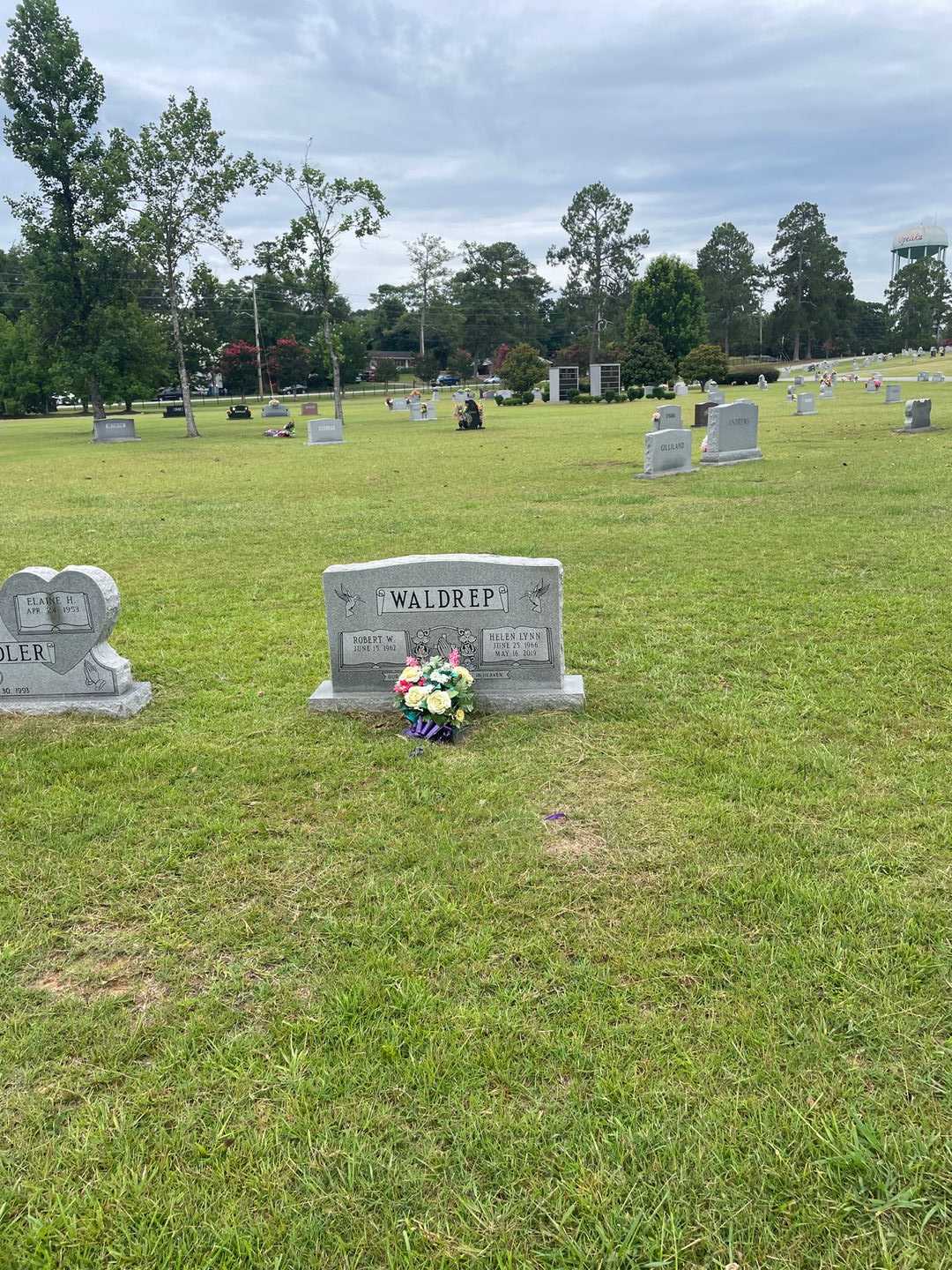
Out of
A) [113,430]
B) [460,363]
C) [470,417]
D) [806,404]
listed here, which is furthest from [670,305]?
[113,430]

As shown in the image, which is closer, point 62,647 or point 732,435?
point 62,647

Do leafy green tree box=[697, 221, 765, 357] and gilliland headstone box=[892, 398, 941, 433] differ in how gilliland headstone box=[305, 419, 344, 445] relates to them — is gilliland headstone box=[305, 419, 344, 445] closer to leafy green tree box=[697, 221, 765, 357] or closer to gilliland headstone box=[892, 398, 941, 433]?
gilliland headstone box=[892, 398, 941, 433]

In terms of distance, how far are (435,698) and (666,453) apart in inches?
485

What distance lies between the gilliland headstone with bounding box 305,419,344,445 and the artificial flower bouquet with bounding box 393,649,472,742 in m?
24.6

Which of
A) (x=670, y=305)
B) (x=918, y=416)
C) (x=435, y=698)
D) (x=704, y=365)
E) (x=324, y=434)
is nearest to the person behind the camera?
(x=435, y=698)

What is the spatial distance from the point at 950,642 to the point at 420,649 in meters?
3.65

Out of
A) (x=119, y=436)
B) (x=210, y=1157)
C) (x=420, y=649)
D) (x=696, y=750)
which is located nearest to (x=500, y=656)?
(x=420, y=649)

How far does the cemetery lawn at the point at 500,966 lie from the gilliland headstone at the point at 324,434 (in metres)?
22.8

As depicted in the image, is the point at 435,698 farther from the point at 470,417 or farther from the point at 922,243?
the point at 922,243

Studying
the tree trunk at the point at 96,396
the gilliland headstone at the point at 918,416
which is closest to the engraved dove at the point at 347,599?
the gilliland headstone at the point at 918,416

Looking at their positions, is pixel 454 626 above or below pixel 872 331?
below

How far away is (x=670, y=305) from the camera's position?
6356 centimetres

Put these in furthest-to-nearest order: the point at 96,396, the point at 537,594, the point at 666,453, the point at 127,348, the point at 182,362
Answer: the point at 96,396
the point at 127,348
the point at 182,362
the point at 666,453
the point at 537,594

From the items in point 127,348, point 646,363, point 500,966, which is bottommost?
point 500,966
